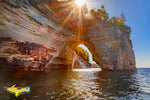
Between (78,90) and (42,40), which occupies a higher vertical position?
(42,40)

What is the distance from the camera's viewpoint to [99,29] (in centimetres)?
2553

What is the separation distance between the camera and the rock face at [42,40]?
44.2 feet

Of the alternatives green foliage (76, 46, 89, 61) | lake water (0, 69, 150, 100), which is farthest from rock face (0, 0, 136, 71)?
green foliage (76, 46, 89, 61)

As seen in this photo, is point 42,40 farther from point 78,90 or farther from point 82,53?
point 82,53

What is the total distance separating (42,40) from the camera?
18.0 meters

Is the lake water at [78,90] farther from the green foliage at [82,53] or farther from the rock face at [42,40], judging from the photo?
the green foliage at [82,53]

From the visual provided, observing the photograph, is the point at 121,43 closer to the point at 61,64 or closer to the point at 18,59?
the point at 61,64

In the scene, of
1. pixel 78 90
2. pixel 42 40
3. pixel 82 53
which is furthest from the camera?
pixel 82 53

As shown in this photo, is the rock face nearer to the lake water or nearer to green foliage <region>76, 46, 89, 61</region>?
the lake water

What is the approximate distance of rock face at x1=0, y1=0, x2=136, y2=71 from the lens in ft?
44.2

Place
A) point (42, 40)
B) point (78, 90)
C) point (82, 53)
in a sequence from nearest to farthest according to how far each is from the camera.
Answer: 1. point (78, 90)
2. point (42, 40)
3. point (82, 53)

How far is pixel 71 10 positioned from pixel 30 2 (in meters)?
9.31

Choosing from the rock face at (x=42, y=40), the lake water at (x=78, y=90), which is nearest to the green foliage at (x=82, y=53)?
the rock face at (x=42, y=40)

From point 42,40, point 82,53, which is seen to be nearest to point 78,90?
point 42,40
